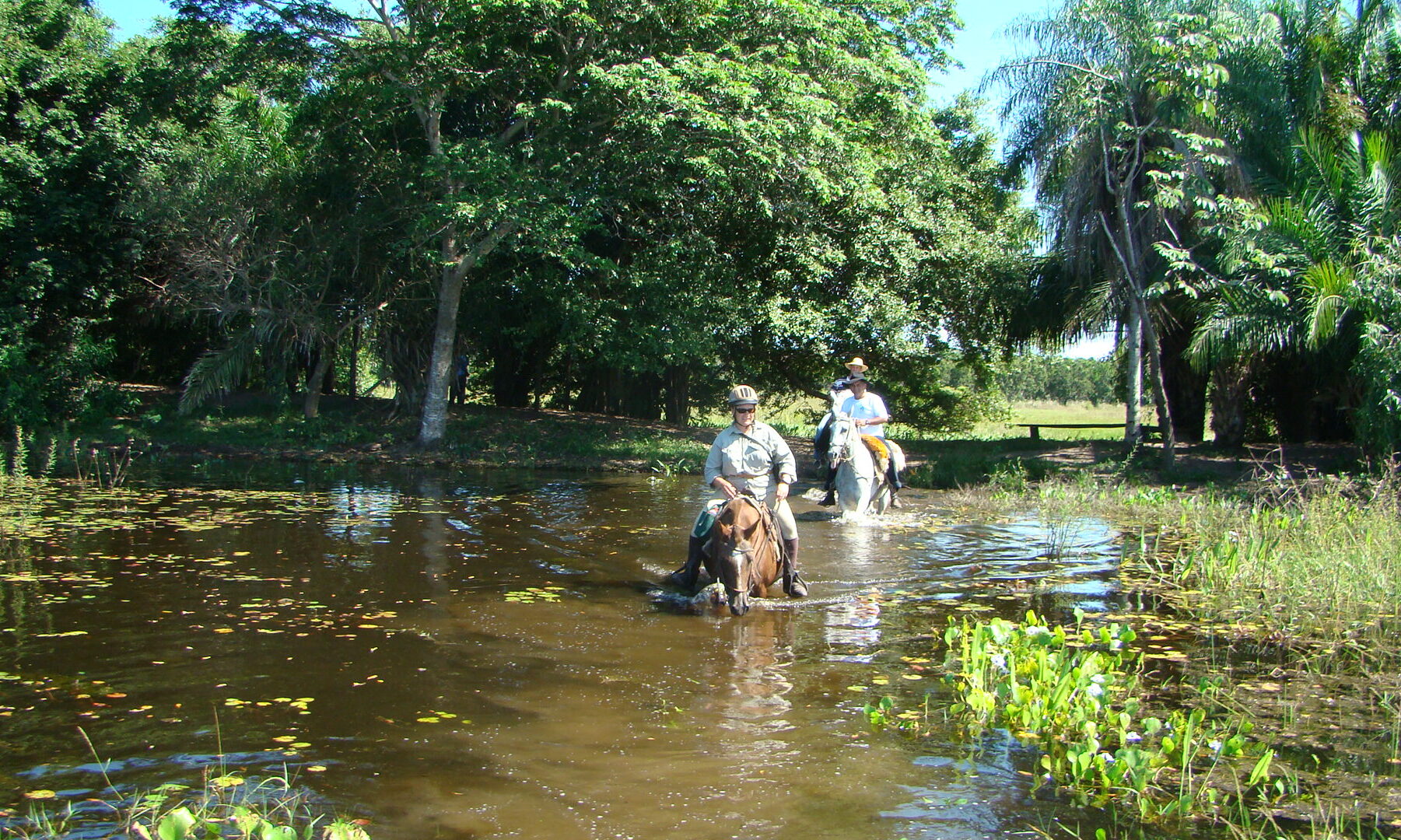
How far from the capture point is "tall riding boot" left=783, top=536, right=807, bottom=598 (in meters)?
9.54

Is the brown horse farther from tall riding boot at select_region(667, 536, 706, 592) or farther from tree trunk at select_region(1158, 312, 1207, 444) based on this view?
tree trunk at select_region(1158, 312, 1207, 444)

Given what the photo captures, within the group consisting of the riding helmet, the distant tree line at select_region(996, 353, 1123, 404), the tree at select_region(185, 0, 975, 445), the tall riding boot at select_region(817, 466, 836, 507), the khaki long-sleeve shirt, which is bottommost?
the tall riding boot at select_region(817, 466, 836, 507)

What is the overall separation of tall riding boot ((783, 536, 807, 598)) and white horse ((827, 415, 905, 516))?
397 centimetres

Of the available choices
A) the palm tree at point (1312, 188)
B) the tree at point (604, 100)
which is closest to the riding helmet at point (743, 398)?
the tree at point (604, 100)

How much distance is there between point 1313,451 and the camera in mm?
21125

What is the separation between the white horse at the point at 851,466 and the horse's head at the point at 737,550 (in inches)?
182

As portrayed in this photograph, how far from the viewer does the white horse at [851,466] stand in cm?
1345

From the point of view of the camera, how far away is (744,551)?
8789 mm

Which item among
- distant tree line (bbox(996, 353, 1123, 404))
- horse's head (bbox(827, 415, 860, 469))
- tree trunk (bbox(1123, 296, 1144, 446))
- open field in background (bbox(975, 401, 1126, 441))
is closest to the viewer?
horse's head (bbox(827, 415, 860, 469))

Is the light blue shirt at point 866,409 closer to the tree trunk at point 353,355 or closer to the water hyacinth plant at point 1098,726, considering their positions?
the water hyacinth plant at point 1098,726

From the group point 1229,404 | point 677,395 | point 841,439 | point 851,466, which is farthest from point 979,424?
point 841,439

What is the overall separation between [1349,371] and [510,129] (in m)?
15.7

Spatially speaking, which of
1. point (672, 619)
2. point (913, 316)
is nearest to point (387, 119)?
point (913, 316)

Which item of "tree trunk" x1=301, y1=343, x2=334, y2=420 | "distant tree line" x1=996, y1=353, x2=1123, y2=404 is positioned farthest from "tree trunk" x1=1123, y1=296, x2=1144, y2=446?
"distant tree line" x1=996, y1=353, x2=1123, y2=404
